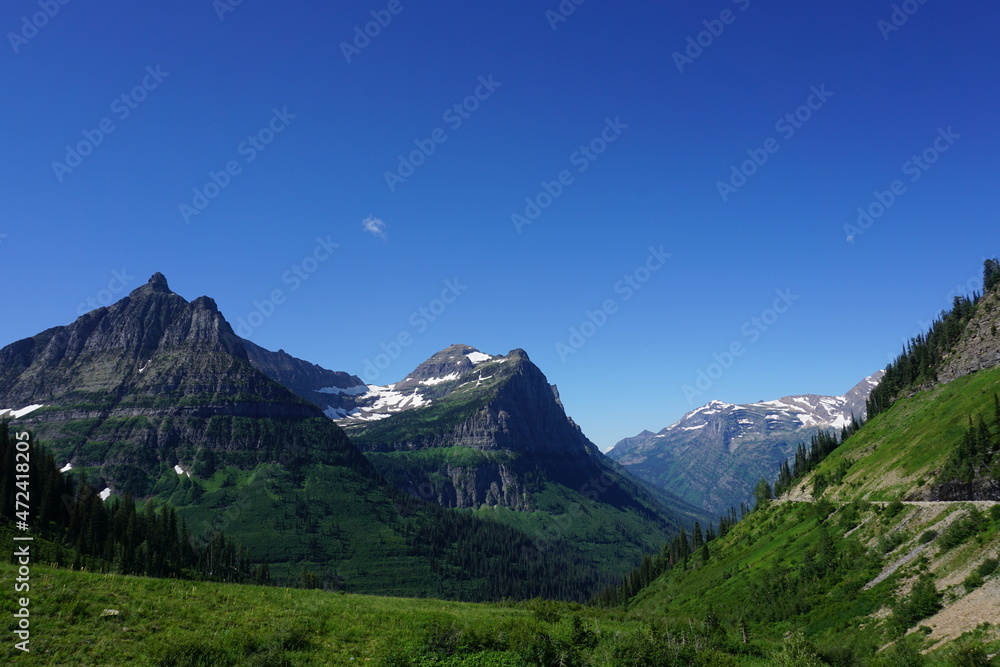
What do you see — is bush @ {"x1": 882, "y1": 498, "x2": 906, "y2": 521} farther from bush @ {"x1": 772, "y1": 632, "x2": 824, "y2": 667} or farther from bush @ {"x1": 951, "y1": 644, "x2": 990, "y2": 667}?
bush @ {"x1": 772, "y1": 632, "x2": 824, "y2": 667}

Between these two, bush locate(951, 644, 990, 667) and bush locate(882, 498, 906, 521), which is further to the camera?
bush locate(882, 498, 906, 521)

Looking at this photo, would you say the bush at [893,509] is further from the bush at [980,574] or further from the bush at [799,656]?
the bush at [799,656]

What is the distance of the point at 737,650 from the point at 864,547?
4935 cm

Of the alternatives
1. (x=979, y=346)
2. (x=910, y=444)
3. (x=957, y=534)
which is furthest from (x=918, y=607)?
(x=979, y=346)

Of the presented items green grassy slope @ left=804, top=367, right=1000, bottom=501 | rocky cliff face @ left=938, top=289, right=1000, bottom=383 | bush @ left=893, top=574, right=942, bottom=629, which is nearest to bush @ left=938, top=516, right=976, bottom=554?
bush @ left=893, top=574, right=942, bottom=629

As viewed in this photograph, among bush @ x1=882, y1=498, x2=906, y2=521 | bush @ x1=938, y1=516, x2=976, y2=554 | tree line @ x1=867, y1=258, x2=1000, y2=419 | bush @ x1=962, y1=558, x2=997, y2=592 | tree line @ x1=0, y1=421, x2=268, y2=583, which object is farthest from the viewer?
tree line @ x1=867, y1=258, x2=1000, y2=419

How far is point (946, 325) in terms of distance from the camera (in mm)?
164125

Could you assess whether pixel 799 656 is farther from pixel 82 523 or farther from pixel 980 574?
pixel 82 523

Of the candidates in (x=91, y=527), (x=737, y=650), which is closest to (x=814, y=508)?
(x=737, y=650)

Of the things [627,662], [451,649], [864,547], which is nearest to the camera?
[627,662]

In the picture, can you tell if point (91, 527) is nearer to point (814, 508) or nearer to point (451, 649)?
point (451, 649)

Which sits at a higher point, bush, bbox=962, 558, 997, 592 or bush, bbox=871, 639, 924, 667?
bush, bbox=962, 558, 997, 592

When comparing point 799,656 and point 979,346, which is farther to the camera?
point 979,346

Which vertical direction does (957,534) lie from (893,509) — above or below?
below
